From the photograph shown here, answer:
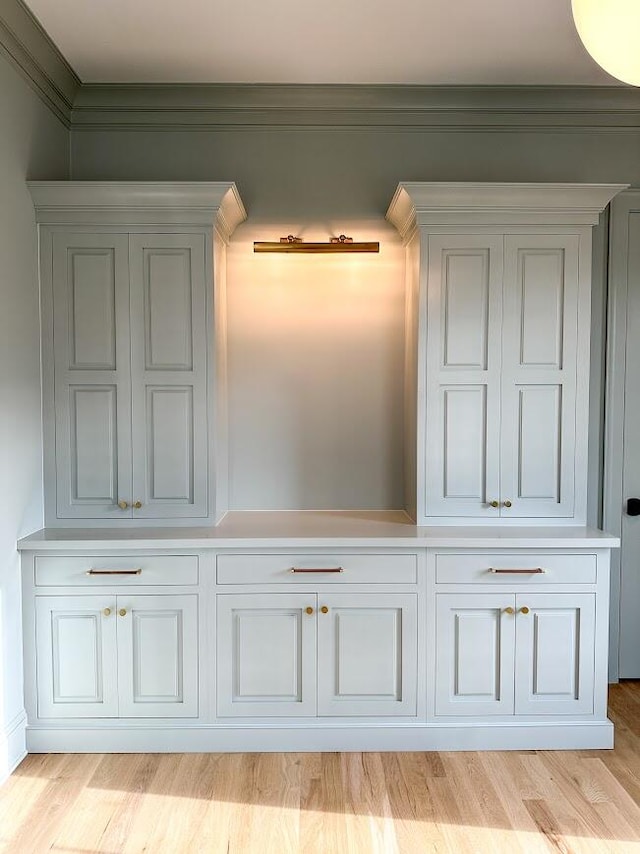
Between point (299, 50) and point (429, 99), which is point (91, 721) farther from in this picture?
point (429, 99)

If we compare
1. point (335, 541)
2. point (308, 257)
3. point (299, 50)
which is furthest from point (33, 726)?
point (299, 50)

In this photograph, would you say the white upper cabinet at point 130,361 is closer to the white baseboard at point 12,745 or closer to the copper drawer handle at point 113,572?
the copper drawer handle at point 113,572

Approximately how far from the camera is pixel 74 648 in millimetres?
2830

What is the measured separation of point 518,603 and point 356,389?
124cm

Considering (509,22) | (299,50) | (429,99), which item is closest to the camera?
(509,22)

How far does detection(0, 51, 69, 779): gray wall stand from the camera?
8.76 ft

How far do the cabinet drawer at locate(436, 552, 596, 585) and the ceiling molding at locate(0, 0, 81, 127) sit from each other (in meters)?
2.51

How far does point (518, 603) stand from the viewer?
2855mm

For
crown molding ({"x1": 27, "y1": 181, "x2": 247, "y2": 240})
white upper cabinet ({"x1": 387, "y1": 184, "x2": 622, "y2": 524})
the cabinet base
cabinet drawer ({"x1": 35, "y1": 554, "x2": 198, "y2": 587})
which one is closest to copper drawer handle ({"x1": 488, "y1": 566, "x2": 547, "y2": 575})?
white upper cabinet ({"x1": 387, "y1": 184, "x2": 622, "y2": 524})

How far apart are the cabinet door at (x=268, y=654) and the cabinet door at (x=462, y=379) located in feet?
2.37

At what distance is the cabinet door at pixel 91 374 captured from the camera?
3.01m

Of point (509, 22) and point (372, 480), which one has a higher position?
point (509, 22)

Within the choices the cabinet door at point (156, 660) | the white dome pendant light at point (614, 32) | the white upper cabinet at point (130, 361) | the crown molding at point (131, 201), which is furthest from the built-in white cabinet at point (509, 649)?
the white dome pendant light at point (614, 32)

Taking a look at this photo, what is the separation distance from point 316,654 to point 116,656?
0.78 m
